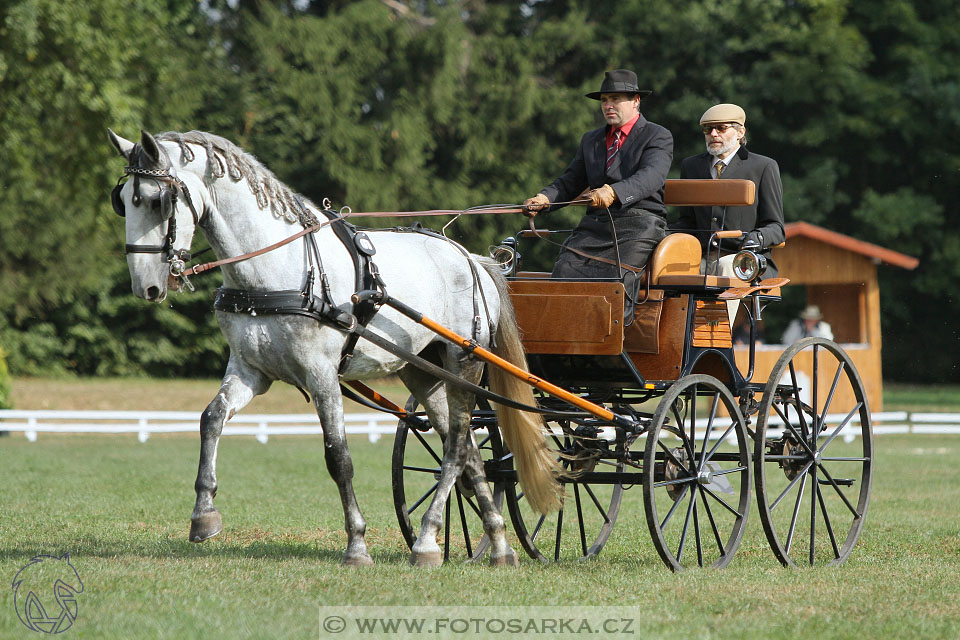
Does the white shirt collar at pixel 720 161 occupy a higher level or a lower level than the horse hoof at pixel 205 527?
higher

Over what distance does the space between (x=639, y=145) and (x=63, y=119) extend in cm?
1775

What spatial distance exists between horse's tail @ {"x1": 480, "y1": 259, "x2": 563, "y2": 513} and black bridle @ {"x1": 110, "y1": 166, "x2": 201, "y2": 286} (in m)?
2.01

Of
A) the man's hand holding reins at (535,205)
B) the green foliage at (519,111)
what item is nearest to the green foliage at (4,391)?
the green foliage at (519,111)

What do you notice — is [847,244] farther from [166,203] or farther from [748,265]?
[166,203]

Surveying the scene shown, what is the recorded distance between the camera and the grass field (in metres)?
5.06

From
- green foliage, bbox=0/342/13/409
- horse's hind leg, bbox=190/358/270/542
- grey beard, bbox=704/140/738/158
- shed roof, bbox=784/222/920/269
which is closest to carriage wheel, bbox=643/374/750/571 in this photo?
grey beard, bbox=704/140/738/158

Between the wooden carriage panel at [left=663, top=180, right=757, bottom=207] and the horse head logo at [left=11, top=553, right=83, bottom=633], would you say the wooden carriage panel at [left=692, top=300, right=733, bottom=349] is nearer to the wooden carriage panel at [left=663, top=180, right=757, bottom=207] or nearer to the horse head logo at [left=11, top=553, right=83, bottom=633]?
the wooden carriage panel at [left=663, top=180, right=757, bottom=207]

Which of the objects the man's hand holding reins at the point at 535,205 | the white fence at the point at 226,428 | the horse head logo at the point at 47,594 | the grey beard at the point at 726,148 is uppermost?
the grey beard at the point at 726,148

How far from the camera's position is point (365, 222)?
96.9 feet

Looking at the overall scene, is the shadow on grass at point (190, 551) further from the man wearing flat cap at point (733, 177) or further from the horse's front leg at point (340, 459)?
the man wearing flat cap at point (733, 177)

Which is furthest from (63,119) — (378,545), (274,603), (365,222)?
(274,603)

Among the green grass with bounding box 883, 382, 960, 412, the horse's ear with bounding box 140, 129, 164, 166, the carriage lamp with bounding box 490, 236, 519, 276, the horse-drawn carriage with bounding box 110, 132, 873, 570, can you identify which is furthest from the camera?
the green grass with bounding box 883, 382, 960, 412

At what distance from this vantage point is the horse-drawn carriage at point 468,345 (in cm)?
602

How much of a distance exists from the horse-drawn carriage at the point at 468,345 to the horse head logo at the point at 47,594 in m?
0.71
